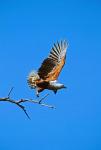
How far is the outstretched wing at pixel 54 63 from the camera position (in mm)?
7992

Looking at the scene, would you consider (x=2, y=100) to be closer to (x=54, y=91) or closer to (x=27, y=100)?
(x=27, y=100)

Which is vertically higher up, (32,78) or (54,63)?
(54,63)

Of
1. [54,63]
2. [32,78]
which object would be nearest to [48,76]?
Result: [32,78]

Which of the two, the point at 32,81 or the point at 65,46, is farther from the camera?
the point at 65,46

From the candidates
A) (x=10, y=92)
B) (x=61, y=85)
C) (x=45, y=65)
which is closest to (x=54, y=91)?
(x=61, y=85)

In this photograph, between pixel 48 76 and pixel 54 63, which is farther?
pixel 54 63

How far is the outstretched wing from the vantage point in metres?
7.99

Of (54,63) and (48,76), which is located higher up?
(54,63)

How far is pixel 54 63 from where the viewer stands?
29.2 feet

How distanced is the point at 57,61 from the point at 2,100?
3.98m

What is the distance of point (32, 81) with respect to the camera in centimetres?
812

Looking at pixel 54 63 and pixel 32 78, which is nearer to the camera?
pixel 32 78

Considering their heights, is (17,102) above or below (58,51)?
below

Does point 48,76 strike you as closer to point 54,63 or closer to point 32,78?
point 32,78
